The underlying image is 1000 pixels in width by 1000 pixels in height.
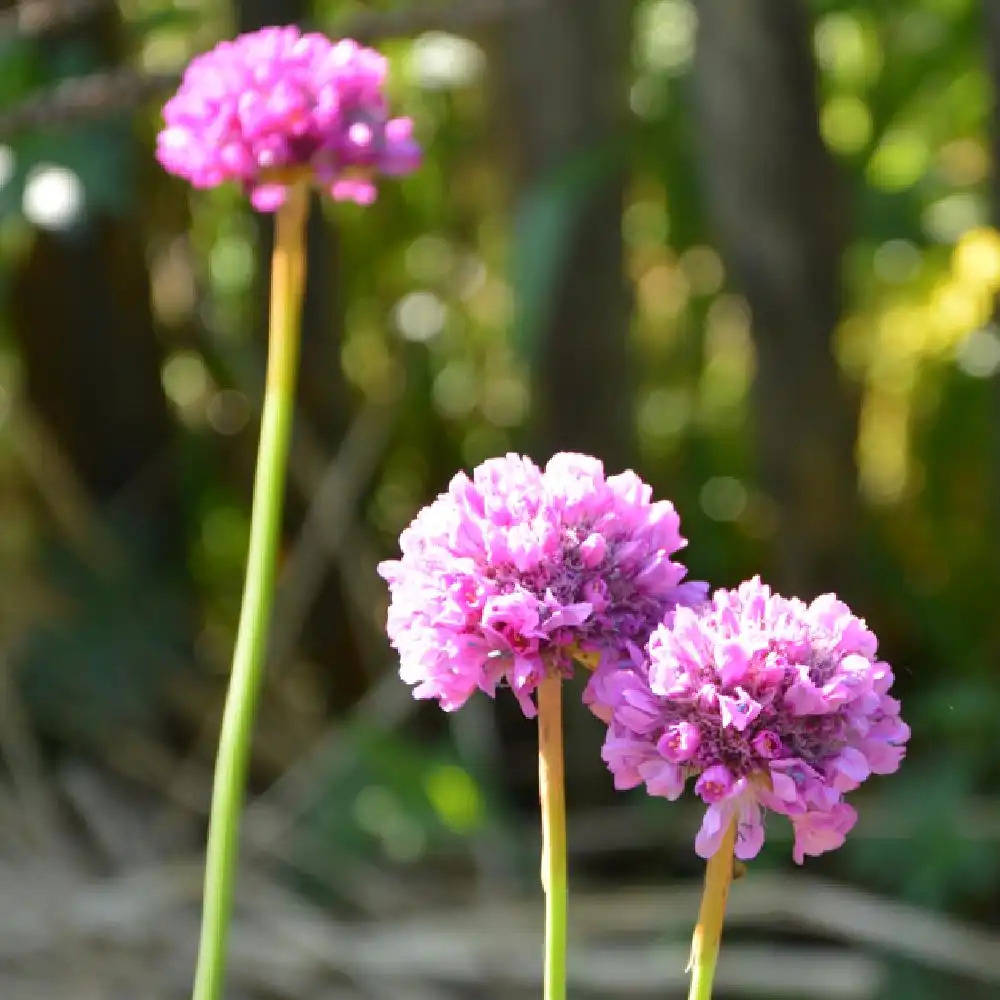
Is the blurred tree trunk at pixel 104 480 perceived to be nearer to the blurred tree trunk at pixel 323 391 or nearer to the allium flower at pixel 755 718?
the blurred tree trunk at pixel 323 391

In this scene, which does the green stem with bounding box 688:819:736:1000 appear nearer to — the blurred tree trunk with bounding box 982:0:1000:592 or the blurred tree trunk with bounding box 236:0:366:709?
the blurred tree trunk with bounding box 982:0:1000:592

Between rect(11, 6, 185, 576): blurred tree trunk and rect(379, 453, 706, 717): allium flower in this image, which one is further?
rect(11, 6, 185, 576): blurred tree trunk

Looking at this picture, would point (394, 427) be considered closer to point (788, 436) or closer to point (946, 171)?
point (788, 436)

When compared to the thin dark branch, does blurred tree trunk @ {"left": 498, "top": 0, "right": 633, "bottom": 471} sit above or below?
above

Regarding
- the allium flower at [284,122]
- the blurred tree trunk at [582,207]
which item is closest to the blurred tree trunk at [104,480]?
the blurred tree trunk at [582,207]

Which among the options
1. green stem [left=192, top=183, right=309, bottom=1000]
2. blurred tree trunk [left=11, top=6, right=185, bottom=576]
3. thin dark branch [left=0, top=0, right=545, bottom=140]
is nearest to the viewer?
green stem [left=192, top=183, right=309, bottom=1000]

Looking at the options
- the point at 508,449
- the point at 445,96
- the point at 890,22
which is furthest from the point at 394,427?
the point at 890,22

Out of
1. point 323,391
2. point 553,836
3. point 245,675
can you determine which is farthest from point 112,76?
point 323,391

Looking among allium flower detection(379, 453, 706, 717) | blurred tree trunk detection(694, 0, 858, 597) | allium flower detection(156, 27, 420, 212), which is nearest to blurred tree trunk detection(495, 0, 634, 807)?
blurred tree trunk detection(694, 0, 858, 597)
